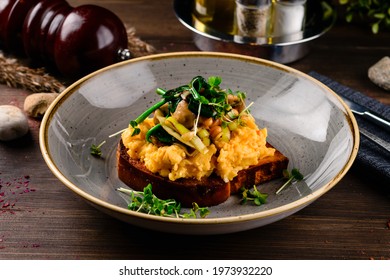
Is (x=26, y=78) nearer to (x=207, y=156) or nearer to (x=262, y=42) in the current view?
(x=262, y=42)

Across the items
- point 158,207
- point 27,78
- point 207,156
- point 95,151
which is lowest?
point 27,78

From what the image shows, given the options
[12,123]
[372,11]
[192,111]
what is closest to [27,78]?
[12,123]

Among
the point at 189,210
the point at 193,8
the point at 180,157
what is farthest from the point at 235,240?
the point at 193,8

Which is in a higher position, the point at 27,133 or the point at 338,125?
the point at 338,125

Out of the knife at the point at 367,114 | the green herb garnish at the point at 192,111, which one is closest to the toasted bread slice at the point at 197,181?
the green herb garnish at the point at 192,111

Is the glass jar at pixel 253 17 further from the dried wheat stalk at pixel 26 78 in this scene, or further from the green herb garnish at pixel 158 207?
the green herb garnish at pixel 158 207

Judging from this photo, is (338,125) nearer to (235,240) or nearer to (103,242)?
(235,240)

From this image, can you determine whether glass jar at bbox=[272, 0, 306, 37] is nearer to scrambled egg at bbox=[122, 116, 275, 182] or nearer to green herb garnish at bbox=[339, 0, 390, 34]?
green herb garnish at bbox=[339, 0, 390, 34]
